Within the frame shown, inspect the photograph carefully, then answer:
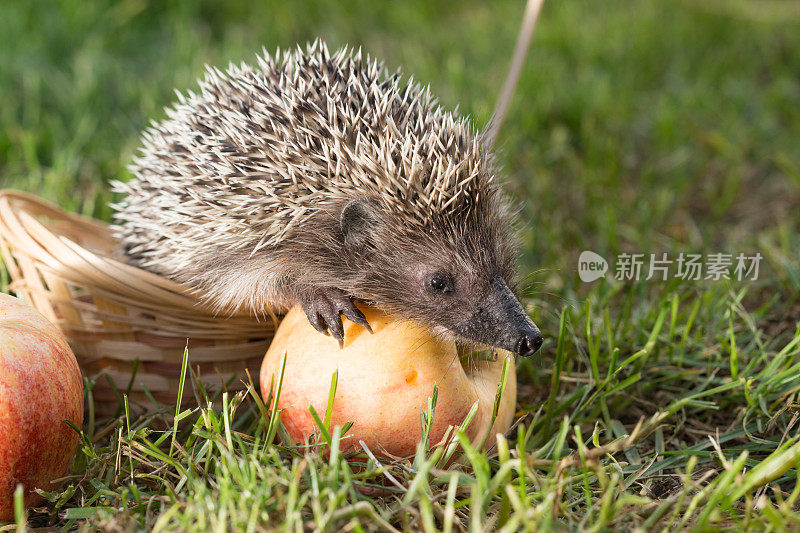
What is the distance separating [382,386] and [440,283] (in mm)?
433

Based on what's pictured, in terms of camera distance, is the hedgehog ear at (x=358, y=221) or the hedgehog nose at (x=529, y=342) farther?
the hedgehog ear at (x=358, y=221)

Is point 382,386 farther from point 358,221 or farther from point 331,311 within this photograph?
point 358,221

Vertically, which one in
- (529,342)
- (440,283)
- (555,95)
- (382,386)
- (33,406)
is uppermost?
(555,95)

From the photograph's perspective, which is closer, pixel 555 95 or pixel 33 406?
pixel 33 406

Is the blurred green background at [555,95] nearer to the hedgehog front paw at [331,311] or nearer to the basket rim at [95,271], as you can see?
the hedgehog front paw at [331,311]

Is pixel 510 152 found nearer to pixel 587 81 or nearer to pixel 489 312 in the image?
pixel 587 81

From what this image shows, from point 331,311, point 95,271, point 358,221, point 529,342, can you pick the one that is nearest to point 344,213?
point 358,221

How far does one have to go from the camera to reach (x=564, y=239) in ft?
13.6

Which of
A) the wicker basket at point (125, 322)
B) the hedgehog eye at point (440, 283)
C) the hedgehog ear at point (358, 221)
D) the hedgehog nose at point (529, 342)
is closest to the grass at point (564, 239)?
the wicker basket at point (125, 322)

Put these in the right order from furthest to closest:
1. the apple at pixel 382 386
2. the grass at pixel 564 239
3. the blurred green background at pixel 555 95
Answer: the blurred green background at pixel 555 95 → the apple at pixel 382 386 → the grass at pixel 564 239

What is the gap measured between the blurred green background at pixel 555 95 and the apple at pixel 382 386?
112 cm

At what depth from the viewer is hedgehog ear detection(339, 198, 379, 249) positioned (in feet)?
8.11

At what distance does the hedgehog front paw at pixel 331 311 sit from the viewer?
7.71ft

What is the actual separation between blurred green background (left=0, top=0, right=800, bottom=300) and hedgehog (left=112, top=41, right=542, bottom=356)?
84 centimetres
